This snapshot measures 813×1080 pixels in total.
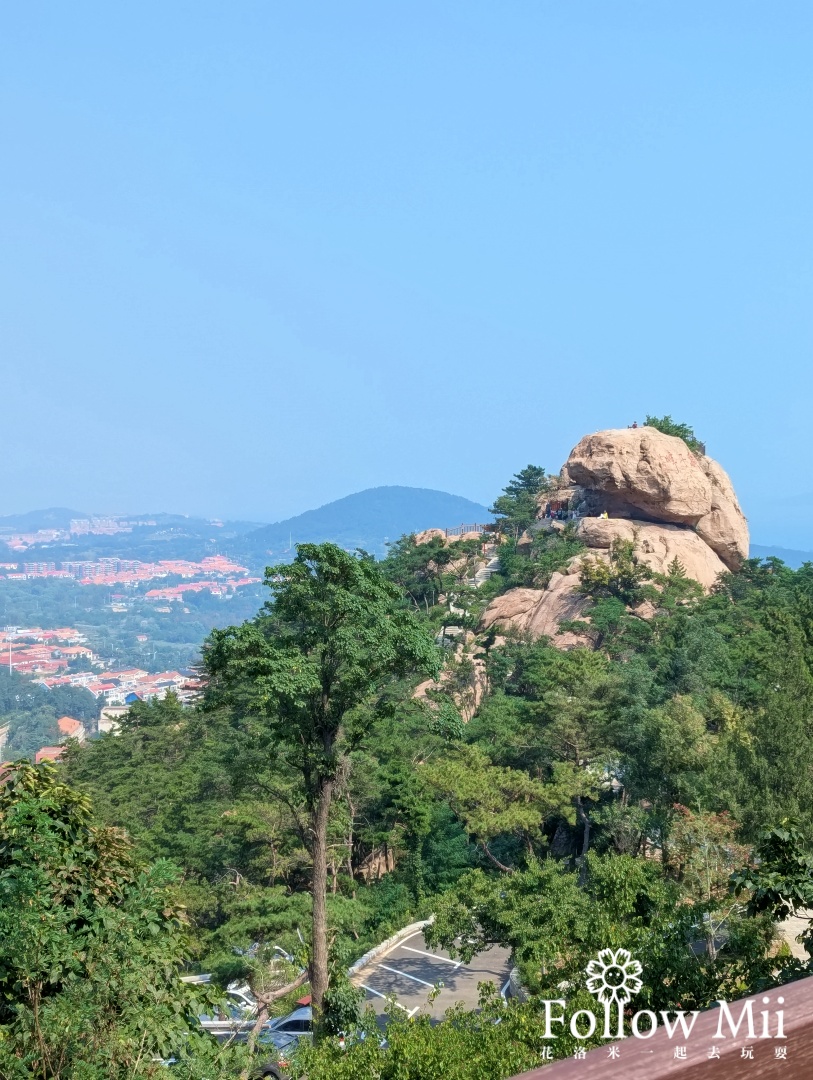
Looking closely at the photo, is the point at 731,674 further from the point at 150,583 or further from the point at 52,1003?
the point at 150,583

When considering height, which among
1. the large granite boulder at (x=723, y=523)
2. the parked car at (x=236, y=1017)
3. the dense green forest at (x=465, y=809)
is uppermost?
the large granite boulder at (x=723, y=523)

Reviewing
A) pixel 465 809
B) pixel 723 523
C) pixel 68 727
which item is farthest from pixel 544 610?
pixel 68 727

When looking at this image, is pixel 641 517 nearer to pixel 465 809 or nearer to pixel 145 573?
pixel 465 809

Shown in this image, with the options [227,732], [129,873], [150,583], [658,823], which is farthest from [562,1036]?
[150,583]

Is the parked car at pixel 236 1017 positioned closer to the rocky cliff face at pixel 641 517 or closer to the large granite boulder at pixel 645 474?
the rocky cliff face at pixel 641 517

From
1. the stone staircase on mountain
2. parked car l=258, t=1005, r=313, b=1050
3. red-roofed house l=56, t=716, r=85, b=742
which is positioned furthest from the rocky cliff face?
red-roofed house l=56, t=716, r=85, b=742

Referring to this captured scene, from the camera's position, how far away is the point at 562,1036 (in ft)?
13.4

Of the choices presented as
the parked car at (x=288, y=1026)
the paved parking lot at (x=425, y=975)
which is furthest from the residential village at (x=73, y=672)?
the parked car at (x=288, y=1026)

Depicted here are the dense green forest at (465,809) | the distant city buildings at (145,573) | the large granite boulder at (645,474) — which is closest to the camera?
the dense green forest at (465,809)

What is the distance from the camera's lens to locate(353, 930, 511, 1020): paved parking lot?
9.81 m

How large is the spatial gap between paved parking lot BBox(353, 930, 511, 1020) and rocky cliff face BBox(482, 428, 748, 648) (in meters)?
10.5

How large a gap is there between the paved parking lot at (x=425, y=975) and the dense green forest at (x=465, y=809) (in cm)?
59

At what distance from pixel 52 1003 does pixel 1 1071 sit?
252 millimetres

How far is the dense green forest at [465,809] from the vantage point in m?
4.22
